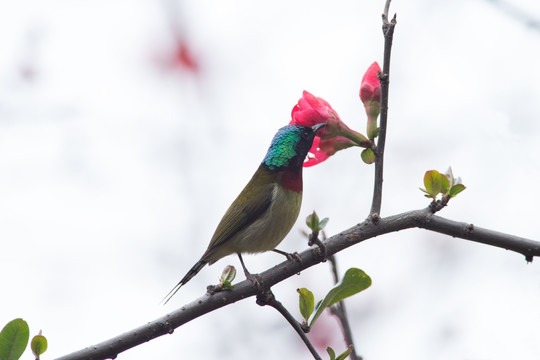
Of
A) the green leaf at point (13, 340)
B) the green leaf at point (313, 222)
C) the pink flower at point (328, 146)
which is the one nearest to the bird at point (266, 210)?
the pink flower at point (328, 146)

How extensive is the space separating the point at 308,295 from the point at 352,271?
0.23 m

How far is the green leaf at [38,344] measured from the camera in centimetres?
206

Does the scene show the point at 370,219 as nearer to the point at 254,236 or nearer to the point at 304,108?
the point at 304,108

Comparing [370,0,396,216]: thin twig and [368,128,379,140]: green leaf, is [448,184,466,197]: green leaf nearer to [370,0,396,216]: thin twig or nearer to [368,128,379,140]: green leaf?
[370,0,396,216]: thin twig

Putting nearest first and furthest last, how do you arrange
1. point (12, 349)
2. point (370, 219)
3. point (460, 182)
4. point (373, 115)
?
1. point (12, 349)
2. point (370, 219)
3. point (460, 182)
4. point (373, 115)

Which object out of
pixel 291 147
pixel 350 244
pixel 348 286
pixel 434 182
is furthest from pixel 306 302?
pixel 291 147

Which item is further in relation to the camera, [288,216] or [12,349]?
[288,216]

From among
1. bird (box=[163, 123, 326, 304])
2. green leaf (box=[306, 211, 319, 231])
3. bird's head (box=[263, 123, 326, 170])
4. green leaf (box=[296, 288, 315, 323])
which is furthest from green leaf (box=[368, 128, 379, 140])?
bird's head (box=[263, 123, 326, 170])

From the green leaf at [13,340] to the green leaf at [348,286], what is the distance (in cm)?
106

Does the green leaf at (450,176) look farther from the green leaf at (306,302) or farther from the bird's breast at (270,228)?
the bird's breast at (270,228)

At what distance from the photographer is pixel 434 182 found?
2316 mm

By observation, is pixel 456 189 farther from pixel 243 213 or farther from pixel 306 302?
pixel 243 213

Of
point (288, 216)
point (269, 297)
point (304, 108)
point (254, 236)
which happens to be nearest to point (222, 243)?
point (254, 236)

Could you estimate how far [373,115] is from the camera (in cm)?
264
